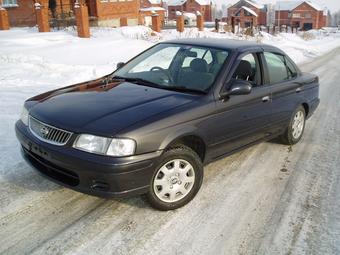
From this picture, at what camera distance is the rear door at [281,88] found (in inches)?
201

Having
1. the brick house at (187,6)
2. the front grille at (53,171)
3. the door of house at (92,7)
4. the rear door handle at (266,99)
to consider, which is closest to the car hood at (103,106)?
the front grille at (53,171)

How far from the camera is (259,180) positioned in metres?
4.59

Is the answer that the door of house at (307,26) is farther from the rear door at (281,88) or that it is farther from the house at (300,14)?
the rear door at (281,88)

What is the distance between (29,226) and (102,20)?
1026 inches

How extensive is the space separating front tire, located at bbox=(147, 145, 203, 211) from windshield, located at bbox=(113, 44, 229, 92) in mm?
833

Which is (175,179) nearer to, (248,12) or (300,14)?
(248,12)

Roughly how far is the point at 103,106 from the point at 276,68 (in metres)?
2.72

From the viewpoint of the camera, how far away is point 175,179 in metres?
3.79

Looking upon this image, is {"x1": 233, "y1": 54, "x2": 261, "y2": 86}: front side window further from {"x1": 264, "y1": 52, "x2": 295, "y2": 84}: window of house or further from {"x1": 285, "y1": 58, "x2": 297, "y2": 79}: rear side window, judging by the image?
{"x1": 285, "y1": 58, "x2": 297, "y2": 79}: rear side window

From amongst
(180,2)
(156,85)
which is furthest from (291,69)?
(180,2)

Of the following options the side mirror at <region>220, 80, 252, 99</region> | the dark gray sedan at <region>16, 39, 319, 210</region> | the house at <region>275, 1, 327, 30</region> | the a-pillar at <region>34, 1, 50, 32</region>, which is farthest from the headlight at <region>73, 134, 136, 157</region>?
the house at <region>275, 1, 327, 30</region>

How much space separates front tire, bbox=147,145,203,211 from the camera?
366cm

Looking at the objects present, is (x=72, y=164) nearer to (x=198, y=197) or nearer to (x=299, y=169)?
(x=198, y=197)

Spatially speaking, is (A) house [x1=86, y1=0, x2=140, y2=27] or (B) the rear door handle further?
(A) house [x1=86, y1=0, x2=140, y2=27]
